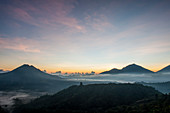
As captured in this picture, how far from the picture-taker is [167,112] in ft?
332

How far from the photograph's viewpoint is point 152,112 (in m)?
119

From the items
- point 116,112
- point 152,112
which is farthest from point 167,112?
point 116,112

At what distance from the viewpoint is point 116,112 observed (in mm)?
185625

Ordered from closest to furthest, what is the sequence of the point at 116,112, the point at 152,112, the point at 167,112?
the point at 167,112
the point at 152,112
the point at 116,112

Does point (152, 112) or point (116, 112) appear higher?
point (152, 112)

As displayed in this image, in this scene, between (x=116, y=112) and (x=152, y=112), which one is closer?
(x=152, y=112)

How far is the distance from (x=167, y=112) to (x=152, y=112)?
19107 mm

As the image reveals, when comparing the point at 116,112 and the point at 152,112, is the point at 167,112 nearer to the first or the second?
the point at 152,112

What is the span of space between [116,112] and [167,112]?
93821 millimetres

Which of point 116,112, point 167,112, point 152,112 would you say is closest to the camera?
point 167,112

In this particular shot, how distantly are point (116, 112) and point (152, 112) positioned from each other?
74.8 metres

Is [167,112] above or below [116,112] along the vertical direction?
above

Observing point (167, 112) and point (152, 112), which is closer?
point (167, 112)
